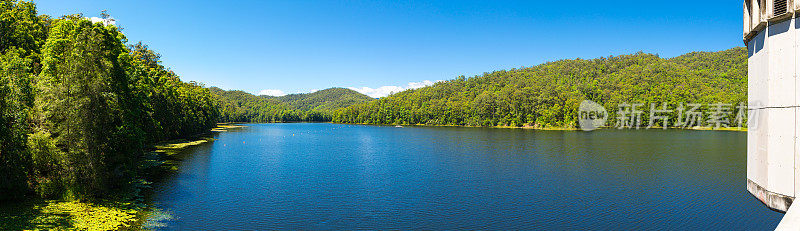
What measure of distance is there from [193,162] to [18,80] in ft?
73.4

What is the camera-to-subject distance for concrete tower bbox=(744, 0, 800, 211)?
38.9 feet

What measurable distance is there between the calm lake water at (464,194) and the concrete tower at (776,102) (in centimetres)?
790

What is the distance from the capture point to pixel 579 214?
72.9ft

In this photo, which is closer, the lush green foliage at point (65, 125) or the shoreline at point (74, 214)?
the shoreline at point (74, 214)

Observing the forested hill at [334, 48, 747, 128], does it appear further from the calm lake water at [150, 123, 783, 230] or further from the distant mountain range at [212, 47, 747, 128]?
the calm lake water at [150, 123, 783, 230]

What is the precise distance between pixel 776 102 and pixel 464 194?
57.1ft

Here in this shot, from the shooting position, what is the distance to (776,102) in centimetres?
1253

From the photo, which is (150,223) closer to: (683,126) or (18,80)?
(18,80)

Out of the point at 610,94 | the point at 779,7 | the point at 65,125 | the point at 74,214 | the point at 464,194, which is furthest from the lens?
the point at 610,94

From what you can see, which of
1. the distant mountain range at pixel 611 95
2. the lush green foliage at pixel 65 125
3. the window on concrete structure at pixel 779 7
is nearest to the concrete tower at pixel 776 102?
the window on concrete structure at pixel 779 7

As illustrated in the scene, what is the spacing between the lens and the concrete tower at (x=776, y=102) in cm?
1187

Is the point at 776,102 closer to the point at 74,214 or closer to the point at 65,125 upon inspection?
the point at 74,214

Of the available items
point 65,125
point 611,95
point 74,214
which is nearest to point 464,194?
point 74,214

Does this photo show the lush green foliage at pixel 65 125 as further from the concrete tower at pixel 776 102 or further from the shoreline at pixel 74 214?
the concrete tower at pixel 776 102
